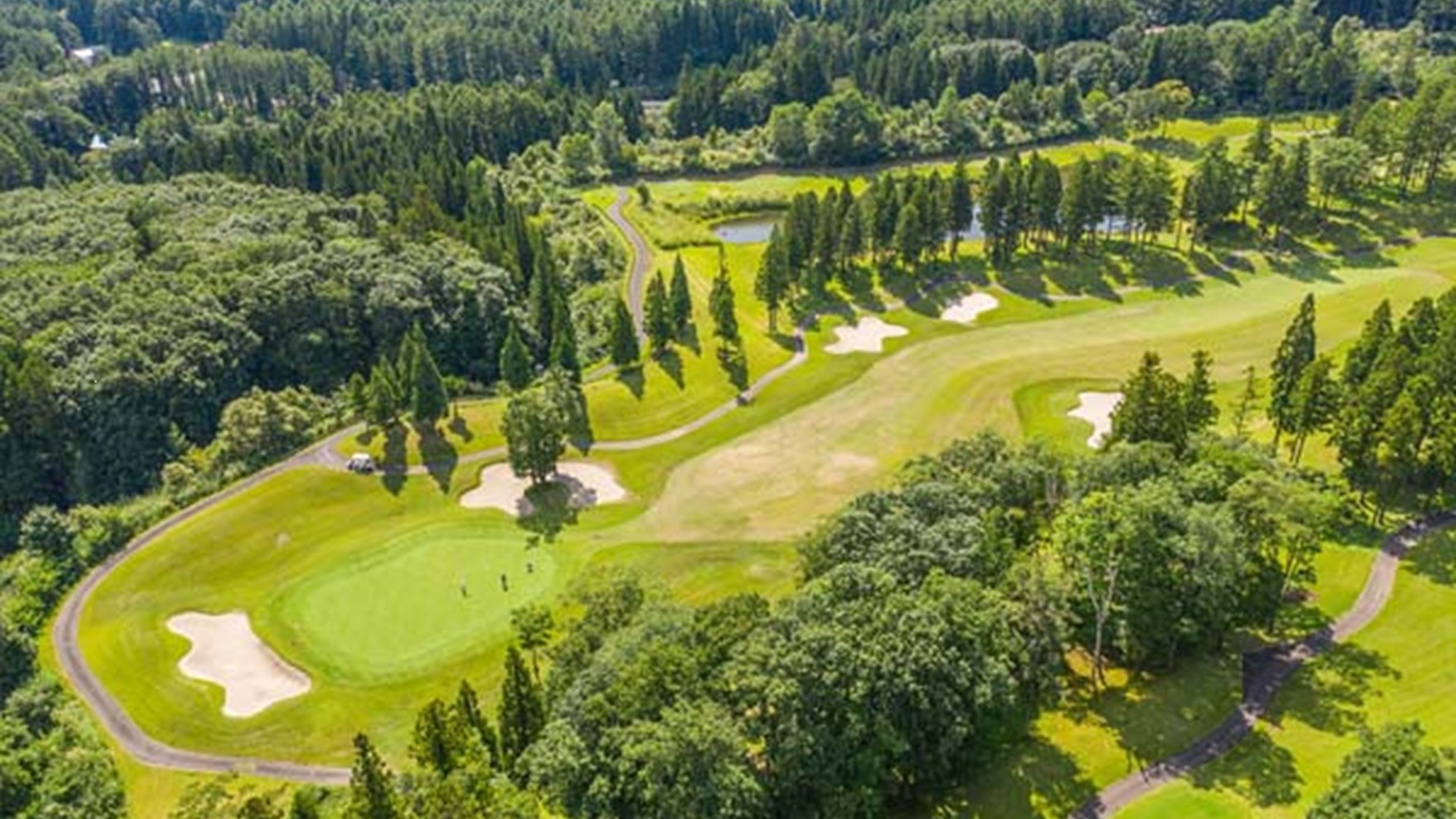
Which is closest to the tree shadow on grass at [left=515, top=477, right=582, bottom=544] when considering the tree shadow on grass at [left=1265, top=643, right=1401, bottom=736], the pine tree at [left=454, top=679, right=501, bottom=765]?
the pine tree at [left=454, top=679, right=501, bottom=765]

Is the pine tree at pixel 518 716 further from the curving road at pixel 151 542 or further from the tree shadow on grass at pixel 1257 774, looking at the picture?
the tree shadow on grass at pixel 1257 774

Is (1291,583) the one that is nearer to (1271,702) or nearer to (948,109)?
(1271,702)

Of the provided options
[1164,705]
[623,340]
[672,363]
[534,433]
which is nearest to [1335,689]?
[1164,705]

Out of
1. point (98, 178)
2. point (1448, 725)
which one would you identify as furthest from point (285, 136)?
point (1448, 725)

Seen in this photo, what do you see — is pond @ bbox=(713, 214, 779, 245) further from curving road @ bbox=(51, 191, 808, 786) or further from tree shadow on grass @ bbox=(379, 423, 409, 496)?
tree shadow on grass @ bbox=(379, 423, 409, 496)

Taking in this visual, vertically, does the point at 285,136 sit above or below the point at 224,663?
above

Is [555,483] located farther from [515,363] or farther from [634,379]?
[634,379]

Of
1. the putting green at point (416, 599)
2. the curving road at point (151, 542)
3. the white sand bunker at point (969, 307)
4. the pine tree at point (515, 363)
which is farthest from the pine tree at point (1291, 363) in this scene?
the pine tree at point (515, 363)
